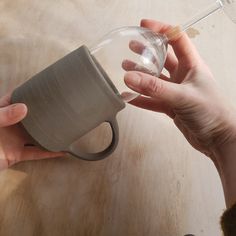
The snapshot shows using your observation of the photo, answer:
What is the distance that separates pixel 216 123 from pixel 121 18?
272 mm

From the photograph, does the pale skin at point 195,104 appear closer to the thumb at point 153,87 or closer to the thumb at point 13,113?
the thumb at point 153,87

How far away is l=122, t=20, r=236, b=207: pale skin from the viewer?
0.41 metres

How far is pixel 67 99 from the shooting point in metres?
0.38

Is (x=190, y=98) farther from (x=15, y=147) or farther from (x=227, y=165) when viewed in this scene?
(x=15, y=147)

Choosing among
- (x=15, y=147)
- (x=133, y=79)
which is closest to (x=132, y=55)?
(x=133, y=79)

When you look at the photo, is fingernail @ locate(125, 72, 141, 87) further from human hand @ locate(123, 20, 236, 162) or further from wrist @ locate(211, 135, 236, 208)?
wrist @ locate(211, 135, 236, 208)

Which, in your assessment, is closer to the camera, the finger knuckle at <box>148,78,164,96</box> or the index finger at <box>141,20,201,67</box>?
the finger knuckle at <box>148,78,164,96</box>

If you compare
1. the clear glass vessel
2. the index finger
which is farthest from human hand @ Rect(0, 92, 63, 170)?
the index finger

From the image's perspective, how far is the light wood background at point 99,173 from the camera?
43 cm

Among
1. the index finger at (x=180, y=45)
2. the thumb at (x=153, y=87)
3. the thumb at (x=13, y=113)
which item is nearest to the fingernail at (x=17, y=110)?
the thumb at (x=13, y=113)

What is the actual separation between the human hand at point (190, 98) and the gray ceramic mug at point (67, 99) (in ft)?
0.12

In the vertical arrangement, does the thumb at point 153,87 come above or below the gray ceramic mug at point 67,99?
below

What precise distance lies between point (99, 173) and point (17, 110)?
0.51ft

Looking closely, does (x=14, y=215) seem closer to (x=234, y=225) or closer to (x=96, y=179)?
(x=96, y=179)
